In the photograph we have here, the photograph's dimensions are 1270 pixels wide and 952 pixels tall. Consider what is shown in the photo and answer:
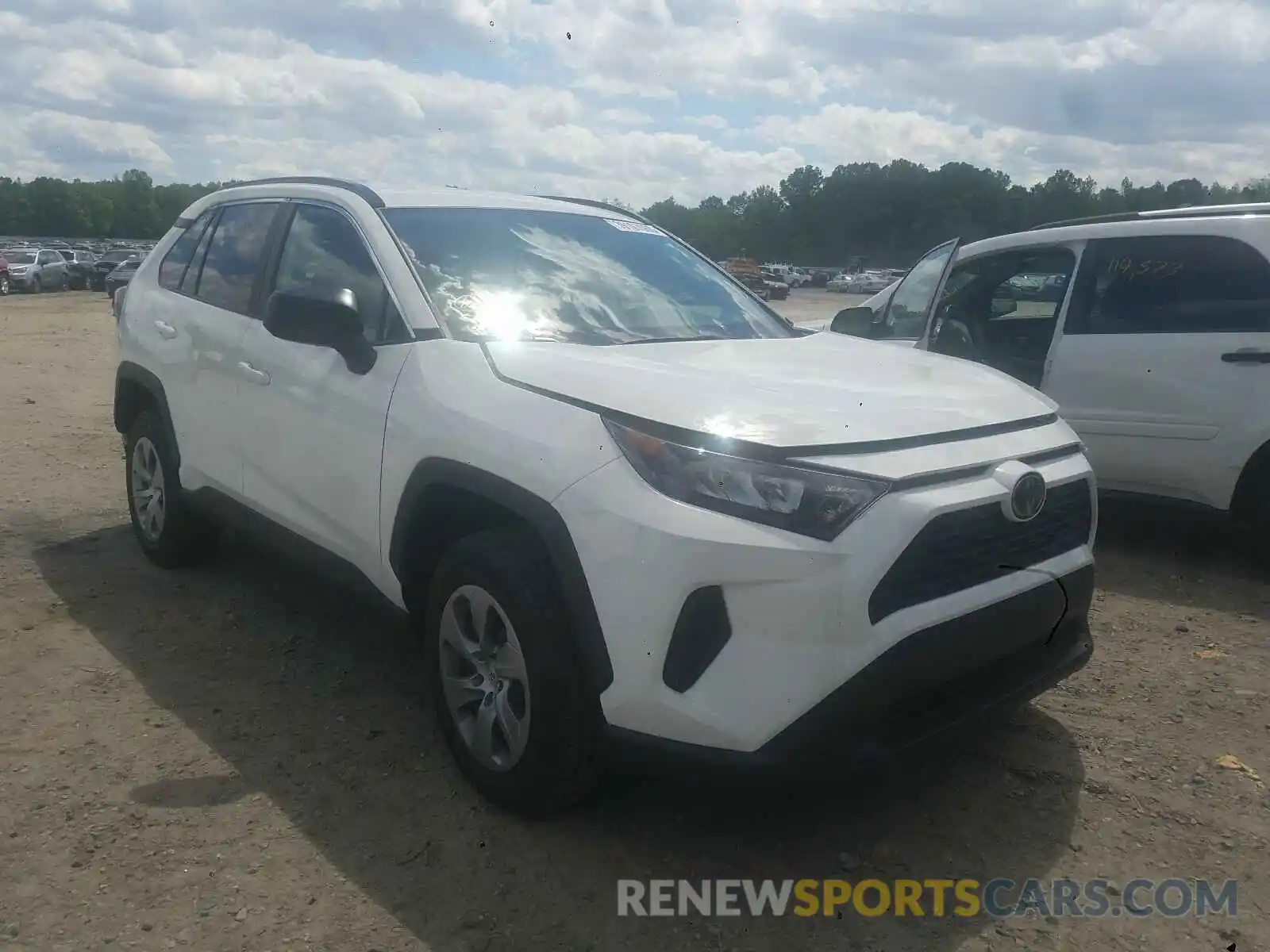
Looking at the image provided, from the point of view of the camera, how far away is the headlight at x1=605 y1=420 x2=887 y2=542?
93.4 inches

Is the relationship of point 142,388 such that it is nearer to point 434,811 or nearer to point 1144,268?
point 434,811

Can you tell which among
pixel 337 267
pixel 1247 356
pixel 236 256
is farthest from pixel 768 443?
pixel 1247 356

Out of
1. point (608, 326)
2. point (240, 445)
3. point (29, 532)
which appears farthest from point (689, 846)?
point (29, 532)

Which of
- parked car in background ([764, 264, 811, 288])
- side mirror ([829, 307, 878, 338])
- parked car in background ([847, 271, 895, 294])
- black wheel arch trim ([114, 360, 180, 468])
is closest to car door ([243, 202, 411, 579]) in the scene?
black wheel arch trim ([114, 360, 180, 468])

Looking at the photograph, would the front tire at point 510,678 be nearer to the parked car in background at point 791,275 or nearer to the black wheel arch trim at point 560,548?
the black wheel arch trim at point 560,548

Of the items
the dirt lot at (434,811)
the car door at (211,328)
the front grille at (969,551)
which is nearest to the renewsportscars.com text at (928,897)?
the dirt lot at (434,811)

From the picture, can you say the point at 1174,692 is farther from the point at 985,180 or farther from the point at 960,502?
the point at 985,180

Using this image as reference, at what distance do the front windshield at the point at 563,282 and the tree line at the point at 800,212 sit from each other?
155 feet

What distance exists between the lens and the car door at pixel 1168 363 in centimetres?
495

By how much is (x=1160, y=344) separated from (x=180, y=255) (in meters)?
4.84

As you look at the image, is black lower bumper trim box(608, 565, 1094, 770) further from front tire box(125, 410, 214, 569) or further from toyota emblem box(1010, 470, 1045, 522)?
front tire box(125, 410, 214, 569)

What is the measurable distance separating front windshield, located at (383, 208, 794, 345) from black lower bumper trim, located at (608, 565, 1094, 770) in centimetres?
137

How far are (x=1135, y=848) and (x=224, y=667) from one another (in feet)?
10.5

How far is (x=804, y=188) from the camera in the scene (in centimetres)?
10131
